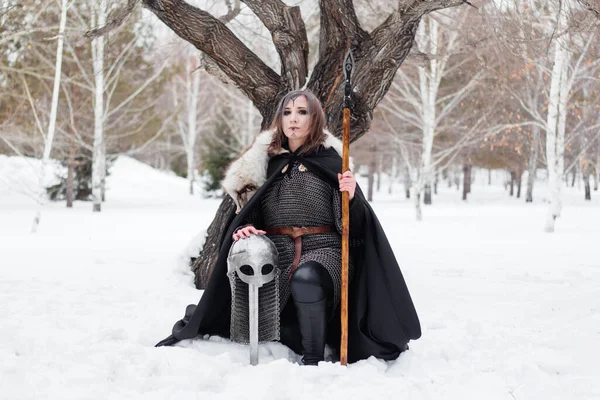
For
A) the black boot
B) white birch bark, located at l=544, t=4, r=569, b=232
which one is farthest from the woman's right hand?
white birch bark, located at l=544, t=4, r=569, b=232

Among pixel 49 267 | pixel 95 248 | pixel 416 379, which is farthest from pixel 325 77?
pixel 95 248

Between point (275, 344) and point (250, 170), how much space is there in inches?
45.4

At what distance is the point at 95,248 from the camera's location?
849 cm

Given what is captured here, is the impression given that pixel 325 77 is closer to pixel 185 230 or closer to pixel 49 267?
pixel 49 267

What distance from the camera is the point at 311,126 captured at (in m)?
3.42

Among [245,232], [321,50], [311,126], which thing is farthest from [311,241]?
[321,50]

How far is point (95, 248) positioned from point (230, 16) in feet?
14.4

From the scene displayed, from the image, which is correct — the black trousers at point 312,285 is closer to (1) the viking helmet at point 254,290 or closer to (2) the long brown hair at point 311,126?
(1) the viking helmet at point 254,290

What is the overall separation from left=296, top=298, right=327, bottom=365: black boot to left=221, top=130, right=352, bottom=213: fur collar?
836 mm

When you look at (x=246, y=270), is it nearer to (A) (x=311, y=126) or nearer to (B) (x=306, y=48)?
(A) (x=311, y=126)

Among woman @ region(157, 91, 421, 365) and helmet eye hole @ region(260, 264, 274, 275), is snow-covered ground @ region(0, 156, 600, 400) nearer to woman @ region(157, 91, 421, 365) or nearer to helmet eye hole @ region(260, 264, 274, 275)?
woman @ region(157, 91, 421, 365)

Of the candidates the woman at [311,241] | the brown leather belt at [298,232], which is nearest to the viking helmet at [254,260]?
the woman at [311,241]

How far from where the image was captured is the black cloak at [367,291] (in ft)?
10.9

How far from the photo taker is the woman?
325 centimetres
